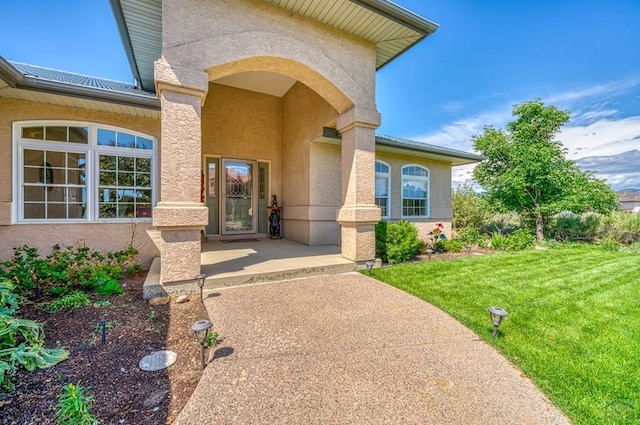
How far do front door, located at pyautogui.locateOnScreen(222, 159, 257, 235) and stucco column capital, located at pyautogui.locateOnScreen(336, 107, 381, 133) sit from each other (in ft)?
15.4

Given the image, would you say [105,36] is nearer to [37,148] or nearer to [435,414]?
[37,148]

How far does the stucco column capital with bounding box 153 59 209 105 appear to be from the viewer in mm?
4098

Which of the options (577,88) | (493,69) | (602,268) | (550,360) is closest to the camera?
(550,360)

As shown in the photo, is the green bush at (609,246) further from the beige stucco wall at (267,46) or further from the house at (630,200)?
the house at (630,200)

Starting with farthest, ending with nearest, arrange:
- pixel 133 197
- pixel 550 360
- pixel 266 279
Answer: pixel 133 197
pixel 266 279
pixel 550 360

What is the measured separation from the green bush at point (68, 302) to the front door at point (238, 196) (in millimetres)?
5269

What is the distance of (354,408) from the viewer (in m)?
1.99

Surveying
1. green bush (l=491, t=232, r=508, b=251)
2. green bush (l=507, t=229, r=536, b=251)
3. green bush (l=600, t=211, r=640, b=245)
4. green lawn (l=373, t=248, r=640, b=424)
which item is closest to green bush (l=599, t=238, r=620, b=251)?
green bush (l=600, t=211, r=640, b=245)

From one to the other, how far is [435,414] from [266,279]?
3.52 metres

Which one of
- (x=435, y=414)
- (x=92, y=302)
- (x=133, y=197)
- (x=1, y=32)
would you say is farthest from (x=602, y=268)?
(x=1, y=32)

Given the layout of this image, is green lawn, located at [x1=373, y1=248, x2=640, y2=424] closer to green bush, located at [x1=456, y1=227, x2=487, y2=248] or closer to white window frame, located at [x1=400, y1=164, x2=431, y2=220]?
green bush, located at [x1=456, y1=227, x2=487, y2=248]

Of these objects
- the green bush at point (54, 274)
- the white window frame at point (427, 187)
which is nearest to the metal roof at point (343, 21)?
the green bush at point (54, 274)

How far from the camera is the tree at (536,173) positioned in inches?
414

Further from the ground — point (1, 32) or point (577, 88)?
point (577, 88)
